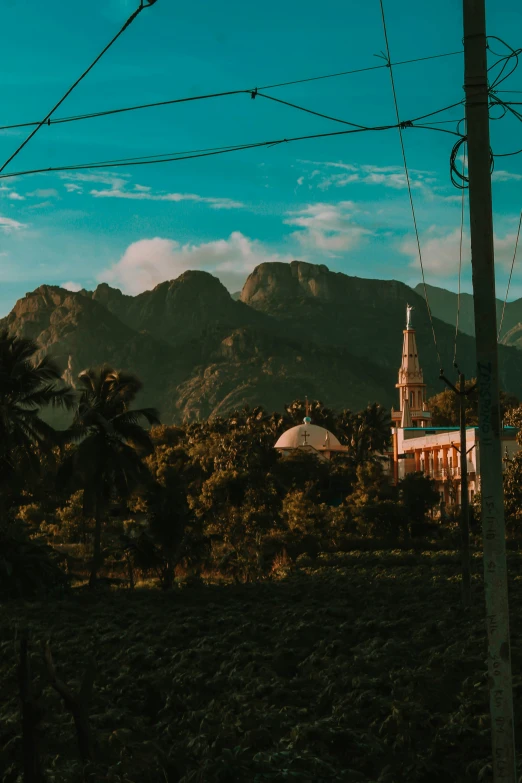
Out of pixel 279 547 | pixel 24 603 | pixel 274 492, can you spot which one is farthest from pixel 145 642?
pixel 274 492

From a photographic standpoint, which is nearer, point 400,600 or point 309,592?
point 400,600

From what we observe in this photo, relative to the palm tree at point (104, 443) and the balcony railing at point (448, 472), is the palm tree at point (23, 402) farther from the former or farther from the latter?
the balcony railing at point (448, 472)

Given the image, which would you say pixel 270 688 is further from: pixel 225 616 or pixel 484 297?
pixel 484 297

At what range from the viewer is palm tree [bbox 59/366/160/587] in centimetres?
4081

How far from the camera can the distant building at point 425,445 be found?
75.2m

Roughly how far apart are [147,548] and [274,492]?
20.8 metres

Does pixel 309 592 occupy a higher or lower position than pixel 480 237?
lower

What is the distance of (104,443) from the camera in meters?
41.2

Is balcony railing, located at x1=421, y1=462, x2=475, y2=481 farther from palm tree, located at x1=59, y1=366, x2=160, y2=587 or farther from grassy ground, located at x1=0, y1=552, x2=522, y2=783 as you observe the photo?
grassy ground, located at x1=0, y1=552, x2=522, y2=783

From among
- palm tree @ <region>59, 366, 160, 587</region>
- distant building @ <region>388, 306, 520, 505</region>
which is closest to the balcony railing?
distant building @ <region>388, 306, 520, 505</region>

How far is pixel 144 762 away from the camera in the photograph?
13.6m

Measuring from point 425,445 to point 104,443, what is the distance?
5121 cm

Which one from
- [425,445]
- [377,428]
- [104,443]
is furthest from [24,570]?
[377,428]

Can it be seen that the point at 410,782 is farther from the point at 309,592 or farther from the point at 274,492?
the point at 274,492
